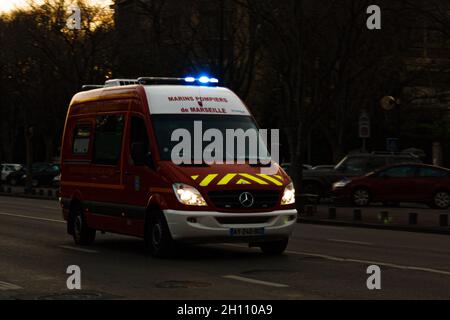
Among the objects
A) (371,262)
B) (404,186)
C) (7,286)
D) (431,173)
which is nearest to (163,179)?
(371,262)

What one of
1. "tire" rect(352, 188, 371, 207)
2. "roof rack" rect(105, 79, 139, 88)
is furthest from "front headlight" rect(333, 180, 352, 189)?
"roof rack" rect(105, 79, 139, 88)

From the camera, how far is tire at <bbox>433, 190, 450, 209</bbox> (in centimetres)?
3153

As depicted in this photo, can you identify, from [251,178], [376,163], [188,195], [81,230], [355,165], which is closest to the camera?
[188,195]

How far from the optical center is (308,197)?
98.0 feet

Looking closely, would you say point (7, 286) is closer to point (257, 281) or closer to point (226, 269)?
point (257, 281)

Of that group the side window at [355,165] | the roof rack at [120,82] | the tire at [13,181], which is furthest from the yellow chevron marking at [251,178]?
the tire at [13,181]

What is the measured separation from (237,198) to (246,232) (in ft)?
1.68

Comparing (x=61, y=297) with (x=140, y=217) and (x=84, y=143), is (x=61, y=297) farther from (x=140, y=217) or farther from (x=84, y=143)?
(x=84, y=143)

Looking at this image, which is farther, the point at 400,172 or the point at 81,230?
the point at 400,172

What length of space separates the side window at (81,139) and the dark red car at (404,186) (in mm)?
16357

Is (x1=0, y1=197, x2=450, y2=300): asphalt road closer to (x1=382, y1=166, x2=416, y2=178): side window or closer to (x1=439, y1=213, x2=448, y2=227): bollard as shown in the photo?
(x1=439, y1=213, x2=448, y2=227): bollard

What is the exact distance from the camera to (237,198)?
13820mm

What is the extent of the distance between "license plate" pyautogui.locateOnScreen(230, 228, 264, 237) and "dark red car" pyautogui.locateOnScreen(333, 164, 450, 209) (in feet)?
60.9
